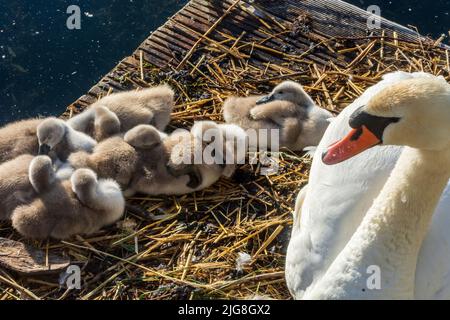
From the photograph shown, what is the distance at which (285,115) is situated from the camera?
548 centimetres

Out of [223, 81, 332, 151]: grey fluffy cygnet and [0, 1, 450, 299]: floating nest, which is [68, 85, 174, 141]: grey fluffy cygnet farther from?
[223, 81, 332, 151]: grey fluffy cygnet

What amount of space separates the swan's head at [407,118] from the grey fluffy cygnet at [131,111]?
2395 millimetres

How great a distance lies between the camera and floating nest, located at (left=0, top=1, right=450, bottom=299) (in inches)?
183

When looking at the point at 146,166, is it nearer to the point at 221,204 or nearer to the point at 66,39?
the point at 221,204

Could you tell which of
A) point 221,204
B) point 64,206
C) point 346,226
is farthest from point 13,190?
point 346,226

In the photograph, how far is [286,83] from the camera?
5562mm

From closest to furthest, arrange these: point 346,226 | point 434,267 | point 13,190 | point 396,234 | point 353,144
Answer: point 353,144, point 396,234, point 434,267, point 346,226, point 13,190

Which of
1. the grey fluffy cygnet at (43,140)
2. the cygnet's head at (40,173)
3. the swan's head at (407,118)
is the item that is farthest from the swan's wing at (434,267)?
the grey fluffy cygnet at (43,140)

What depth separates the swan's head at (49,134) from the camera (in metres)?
5.09

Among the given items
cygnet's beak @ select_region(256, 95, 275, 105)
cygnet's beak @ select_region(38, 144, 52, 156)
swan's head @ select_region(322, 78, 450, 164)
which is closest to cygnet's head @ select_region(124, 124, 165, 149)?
cygnet's beak @ select_region(38, 144, 52, 156)

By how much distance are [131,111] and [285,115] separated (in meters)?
1.13

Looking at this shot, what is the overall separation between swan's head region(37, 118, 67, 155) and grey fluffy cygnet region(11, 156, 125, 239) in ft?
0.87
